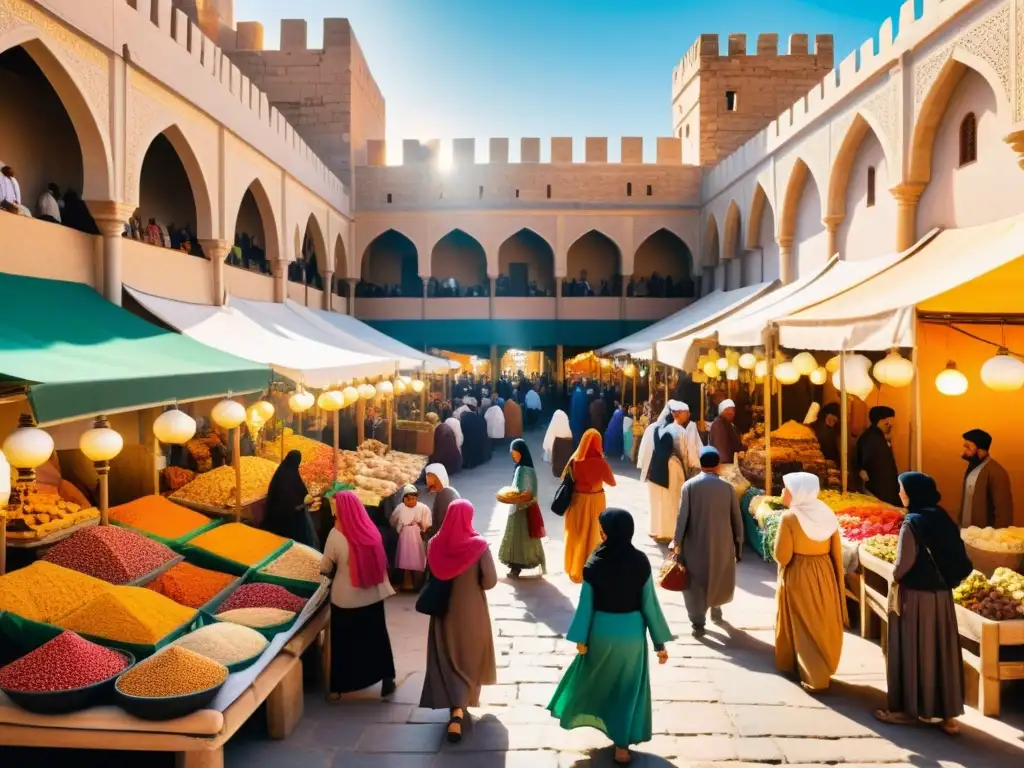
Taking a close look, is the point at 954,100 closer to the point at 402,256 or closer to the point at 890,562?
the point at 890,562

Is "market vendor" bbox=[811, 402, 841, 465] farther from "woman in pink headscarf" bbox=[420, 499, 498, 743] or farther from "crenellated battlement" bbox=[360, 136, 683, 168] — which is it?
"crenellated battlement" bbox=[360, 136, 683, 168]

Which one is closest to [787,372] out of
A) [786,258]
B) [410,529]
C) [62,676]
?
[410,529]

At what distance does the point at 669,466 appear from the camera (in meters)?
8.02

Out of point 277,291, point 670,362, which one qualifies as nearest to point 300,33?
point 277,291

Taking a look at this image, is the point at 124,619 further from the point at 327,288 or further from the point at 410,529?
the point at 327,288

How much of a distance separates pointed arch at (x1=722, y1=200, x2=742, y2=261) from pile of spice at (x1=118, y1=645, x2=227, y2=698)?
15.5m

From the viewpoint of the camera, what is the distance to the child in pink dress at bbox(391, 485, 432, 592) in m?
6.49

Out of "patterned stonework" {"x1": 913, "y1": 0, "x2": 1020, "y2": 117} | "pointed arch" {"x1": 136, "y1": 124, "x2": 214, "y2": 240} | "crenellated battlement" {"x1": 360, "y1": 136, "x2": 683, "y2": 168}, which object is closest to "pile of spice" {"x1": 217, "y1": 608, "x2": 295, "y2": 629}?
"pointed arch" {"x1": 136, "y1": 124, "x2": 214, "y2": 240}

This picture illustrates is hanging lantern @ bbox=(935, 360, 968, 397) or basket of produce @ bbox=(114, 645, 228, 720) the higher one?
hanging lantern @ bbox=(935, 360, 968, 397)

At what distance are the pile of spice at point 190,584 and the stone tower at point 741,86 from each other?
17298mm

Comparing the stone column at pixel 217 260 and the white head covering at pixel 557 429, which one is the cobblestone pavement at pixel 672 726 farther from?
the stone column at pixel 217 260

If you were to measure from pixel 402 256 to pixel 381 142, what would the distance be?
133 inches

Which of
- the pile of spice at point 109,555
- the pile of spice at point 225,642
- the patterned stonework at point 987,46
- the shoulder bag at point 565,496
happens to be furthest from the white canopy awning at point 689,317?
the pile of spice at point 225,642

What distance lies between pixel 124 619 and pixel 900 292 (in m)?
5.96
